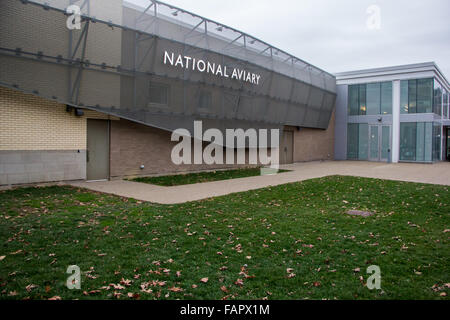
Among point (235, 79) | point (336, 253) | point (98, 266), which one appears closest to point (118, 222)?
point (98, 266)

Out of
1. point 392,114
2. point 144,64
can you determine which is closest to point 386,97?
point 392,114

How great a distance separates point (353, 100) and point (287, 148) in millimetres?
9916

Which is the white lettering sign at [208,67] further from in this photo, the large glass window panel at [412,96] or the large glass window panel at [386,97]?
the large glass window panel at [412,96]

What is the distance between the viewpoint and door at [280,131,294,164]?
2377 cm

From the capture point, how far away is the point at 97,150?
1313 centimetres

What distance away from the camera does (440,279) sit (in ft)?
14.4

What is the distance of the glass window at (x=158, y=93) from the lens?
46.9ft

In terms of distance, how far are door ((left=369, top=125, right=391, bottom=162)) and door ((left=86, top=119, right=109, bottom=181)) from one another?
2281cm

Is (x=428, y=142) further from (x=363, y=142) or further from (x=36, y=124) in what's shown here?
(x=36, y=124)

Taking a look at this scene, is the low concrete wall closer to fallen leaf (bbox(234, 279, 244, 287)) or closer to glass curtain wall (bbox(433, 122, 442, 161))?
fallen leaf (bbox(234, 279, 244, 287))

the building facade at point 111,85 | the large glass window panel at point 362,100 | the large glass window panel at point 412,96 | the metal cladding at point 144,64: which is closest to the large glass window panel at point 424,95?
the large glass window panel at point 412,96

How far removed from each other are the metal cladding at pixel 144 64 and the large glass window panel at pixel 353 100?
10.3 metres

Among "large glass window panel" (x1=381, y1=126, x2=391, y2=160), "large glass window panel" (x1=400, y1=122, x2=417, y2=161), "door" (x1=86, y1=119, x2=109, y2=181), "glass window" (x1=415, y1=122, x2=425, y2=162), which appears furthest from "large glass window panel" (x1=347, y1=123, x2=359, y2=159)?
"door" (x1=86, y1=119, x2=109, y2=181)
